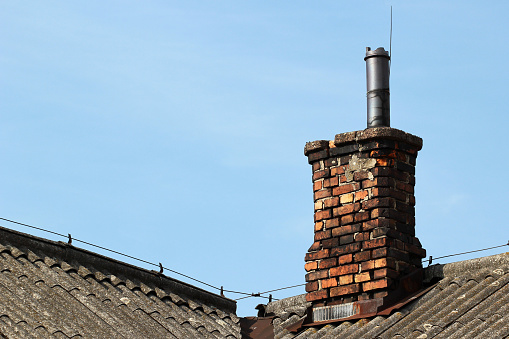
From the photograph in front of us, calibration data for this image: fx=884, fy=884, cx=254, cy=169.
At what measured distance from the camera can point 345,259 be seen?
8.49 m

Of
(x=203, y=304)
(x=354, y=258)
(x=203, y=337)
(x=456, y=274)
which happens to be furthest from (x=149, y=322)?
(x=456, y=274)

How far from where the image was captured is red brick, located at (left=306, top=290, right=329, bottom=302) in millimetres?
8602

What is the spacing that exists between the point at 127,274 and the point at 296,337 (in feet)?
6.06

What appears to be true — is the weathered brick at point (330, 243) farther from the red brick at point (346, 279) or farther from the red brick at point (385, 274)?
the red brick at point (385, 274)

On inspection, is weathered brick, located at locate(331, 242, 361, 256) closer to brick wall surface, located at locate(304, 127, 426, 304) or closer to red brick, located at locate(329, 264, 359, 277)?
brick wall surface, located at locate(304, 127, 426, 304)

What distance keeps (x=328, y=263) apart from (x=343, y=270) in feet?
0.66

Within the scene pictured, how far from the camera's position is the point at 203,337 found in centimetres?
843

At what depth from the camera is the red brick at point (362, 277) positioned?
8.27 metres

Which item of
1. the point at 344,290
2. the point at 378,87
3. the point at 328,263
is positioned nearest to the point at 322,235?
the point at 328,263

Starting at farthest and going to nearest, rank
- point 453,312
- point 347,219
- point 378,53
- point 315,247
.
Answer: point 378,53, point 315,247, point 347,219, point 453,312

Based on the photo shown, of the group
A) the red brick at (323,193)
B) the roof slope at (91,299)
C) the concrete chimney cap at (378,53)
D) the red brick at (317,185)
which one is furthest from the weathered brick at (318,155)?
the roof slope at (91,299)

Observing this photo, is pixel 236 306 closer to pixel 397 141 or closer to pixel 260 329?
pixel 260 329

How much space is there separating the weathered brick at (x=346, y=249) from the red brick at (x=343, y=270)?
0.14 m

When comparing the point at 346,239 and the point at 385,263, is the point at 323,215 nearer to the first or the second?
the point at 346,239
